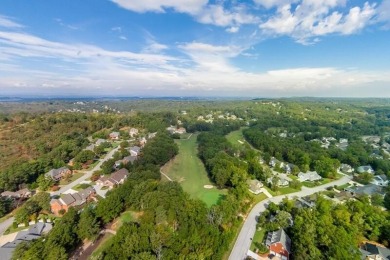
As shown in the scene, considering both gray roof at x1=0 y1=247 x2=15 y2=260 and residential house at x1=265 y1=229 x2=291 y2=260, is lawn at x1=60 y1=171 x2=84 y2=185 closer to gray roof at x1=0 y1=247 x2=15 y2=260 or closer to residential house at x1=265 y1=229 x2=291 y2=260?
gray roof at x1=0 y1=247 x2=15 y2=260

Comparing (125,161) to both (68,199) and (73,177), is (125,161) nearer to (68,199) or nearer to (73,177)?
(73,177)

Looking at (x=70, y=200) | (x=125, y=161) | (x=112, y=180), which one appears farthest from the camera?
(x=125, y=161)

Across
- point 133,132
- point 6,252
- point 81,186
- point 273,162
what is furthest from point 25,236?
point 133,132

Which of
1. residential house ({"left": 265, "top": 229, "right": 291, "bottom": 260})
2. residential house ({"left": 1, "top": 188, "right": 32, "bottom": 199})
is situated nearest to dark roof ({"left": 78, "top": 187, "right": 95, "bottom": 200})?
residential house ({"left": 1, "top": 188, "right": 32, "bottom": 199})

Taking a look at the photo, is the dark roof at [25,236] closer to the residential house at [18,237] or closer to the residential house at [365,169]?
the residential house at [18,237]

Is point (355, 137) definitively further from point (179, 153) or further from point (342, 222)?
point (342, 222)

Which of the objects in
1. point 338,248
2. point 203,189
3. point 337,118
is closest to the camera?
point 338,248

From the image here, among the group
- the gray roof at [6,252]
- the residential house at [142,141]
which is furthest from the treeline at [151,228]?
the residential house at [142,141]

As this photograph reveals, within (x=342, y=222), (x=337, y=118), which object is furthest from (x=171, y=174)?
(x=337, y=118)
